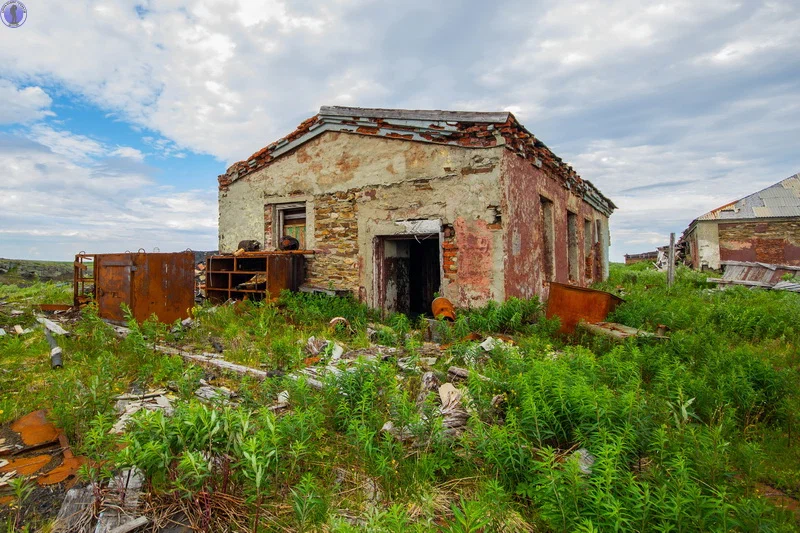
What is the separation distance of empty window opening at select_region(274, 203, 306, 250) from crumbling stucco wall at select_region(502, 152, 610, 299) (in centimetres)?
496

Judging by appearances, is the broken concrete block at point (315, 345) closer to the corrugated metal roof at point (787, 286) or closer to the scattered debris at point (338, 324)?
the scattered debris at point (338, 324)

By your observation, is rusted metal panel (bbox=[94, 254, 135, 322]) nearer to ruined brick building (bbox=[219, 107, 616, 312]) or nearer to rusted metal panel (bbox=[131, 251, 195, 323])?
rusted metal panel (bbox=[131, 251, 195, 323])

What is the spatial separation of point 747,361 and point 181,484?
5.27m

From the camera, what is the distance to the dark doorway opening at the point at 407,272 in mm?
8625

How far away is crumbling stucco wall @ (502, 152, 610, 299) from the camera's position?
7.33 meters

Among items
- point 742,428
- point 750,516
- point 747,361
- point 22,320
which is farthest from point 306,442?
point 22,320

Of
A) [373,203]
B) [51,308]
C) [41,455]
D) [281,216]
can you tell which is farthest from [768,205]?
[51,308]

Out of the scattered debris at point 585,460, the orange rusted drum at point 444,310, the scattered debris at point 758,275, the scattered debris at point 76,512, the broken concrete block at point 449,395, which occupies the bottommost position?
the scattered debris at point 76,512

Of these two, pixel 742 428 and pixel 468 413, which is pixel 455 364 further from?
pixel 742 428

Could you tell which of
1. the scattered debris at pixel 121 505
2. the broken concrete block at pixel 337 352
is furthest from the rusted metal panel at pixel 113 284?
the scattered debris at pixel 121 505

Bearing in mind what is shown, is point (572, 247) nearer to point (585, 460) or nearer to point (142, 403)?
point (585, 460)

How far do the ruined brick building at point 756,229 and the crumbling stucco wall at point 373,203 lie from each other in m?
17.9

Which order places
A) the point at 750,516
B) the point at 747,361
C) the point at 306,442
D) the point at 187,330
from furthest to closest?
the point at 187,330 < the point at 747,361 < the point at 306,442 < the point at 750,516

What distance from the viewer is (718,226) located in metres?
19.2
